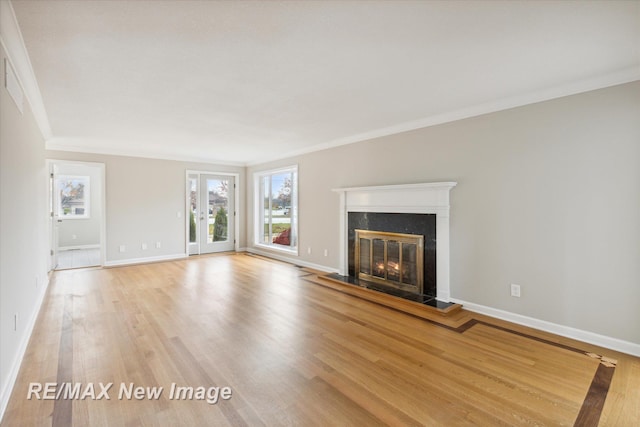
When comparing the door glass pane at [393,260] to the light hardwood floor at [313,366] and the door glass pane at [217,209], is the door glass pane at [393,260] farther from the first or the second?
the door glass pane at [217,209]

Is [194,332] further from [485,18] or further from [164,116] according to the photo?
[485,18]

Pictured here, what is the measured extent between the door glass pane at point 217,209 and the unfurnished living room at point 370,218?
100 inches

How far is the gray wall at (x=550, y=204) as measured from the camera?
102 inches

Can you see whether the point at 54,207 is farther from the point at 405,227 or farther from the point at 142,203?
the point at 405,227

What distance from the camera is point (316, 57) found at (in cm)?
232

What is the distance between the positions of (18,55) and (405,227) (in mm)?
4215

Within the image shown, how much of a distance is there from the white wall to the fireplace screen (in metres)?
7.92

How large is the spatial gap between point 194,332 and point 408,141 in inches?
140

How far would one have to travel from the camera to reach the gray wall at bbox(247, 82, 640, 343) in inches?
102

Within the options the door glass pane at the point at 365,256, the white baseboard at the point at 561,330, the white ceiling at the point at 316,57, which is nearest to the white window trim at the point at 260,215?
the door glass pane at the point at 365,256

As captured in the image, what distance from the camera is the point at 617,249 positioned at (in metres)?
2.62

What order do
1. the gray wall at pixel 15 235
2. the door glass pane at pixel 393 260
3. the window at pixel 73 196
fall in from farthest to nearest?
the window at pixel 73 196 → the door glass pane at pixel 393 260 → the gray wall at pixel 15 235

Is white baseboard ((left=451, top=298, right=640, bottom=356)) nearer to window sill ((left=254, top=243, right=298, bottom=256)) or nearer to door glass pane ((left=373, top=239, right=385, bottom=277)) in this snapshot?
door glass pane ((left=373, top=239, right=385, bottom=277))

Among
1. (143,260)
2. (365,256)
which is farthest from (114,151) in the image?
(365,256)
